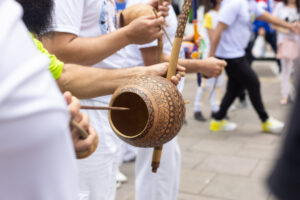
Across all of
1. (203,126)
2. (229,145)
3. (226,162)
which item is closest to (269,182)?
→ (226,162)

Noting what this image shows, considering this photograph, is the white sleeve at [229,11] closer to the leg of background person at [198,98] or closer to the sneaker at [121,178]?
the leg of background person at [198,98]

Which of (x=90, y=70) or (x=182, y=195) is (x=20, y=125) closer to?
(x=90, y=70)

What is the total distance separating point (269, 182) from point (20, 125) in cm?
38

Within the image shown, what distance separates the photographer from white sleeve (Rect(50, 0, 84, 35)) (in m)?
1.71

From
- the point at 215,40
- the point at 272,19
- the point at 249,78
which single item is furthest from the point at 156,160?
the point at 272,19

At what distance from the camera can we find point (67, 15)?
172 centimetres

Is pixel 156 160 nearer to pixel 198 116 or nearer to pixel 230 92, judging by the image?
pixel 230 92

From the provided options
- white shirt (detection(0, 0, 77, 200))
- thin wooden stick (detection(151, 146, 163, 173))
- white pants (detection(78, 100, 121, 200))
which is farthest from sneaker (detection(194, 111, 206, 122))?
white shirt (detection(0, 0, 77, 200))

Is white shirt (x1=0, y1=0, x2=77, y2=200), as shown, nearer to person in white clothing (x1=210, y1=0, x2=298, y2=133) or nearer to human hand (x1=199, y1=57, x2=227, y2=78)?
human hand (x1=199, y1=57, x2=227, y2=78)

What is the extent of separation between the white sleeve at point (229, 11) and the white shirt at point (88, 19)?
257 cm

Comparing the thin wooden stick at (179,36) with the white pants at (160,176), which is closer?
the thin wooden stick at (179,36)

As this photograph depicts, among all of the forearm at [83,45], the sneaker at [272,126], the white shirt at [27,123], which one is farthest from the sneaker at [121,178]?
the white shirt at [27,123]

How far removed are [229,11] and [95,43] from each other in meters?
2.88

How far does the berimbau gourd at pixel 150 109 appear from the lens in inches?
56.2
